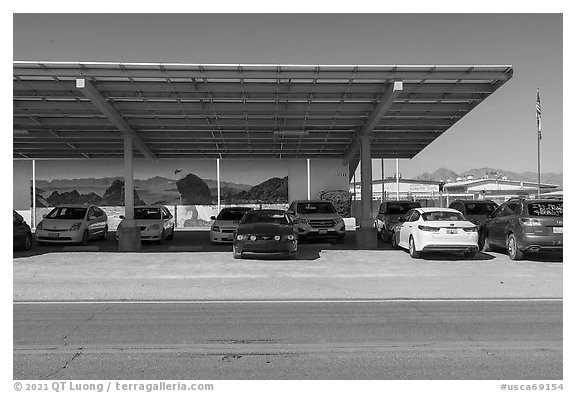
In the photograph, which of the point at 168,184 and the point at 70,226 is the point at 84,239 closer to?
the point at 70,226

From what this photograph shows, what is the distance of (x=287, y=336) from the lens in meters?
7.01

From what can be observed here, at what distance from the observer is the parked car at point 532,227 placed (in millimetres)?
14398

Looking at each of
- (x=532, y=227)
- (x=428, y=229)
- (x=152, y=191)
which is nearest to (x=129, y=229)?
(x=428, y=229)

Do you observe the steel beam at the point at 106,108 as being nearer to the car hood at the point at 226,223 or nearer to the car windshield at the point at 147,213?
the car windshield at the point at 147,213

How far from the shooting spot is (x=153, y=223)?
2045 centimetres

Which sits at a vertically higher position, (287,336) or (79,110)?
(79,110)

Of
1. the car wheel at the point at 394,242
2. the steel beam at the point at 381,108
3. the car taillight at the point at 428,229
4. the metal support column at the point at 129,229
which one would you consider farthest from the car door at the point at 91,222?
the car taillight at the point at 428,229

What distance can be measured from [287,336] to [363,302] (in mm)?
2951

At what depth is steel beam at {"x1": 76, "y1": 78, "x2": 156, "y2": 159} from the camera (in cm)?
1486

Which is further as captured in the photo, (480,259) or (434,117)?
(434,117)
